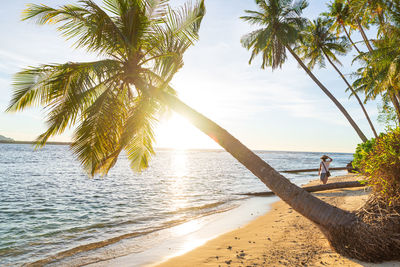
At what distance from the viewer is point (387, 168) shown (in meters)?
4.55

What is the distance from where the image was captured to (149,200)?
15172 mm

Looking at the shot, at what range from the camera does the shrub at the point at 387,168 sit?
4.42m

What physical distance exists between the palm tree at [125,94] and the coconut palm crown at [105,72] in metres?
0.02

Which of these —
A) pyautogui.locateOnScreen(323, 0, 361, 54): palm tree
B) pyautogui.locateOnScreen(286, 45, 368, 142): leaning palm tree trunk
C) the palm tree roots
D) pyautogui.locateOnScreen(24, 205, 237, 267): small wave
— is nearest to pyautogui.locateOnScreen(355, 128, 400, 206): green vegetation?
the palm tree roots

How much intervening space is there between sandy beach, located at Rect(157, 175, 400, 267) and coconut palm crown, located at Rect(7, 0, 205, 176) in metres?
3.44

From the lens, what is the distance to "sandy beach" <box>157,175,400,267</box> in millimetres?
4801

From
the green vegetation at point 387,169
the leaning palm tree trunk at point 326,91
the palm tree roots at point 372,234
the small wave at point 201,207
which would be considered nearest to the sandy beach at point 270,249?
the palm tree roots at point 372,234

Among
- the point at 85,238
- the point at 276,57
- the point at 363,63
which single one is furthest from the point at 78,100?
the point at 363,63

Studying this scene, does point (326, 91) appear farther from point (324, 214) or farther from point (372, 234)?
point (372, 234)

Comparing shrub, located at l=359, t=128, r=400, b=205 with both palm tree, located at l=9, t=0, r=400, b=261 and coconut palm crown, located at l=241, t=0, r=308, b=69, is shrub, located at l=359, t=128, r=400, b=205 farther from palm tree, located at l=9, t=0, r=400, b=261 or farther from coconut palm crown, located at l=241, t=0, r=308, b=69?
coconut palm crown, located at l=241, t=0, r=308, b=69

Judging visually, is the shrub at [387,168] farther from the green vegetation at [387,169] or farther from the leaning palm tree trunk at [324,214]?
the leaning palm tree trunk at [324,214]

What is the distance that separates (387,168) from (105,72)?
6164 mm

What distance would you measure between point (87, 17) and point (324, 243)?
7570 millimetres

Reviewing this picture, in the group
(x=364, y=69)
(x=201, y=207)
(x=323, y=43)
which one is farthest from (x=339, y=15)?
A: (x=201, y=207)
